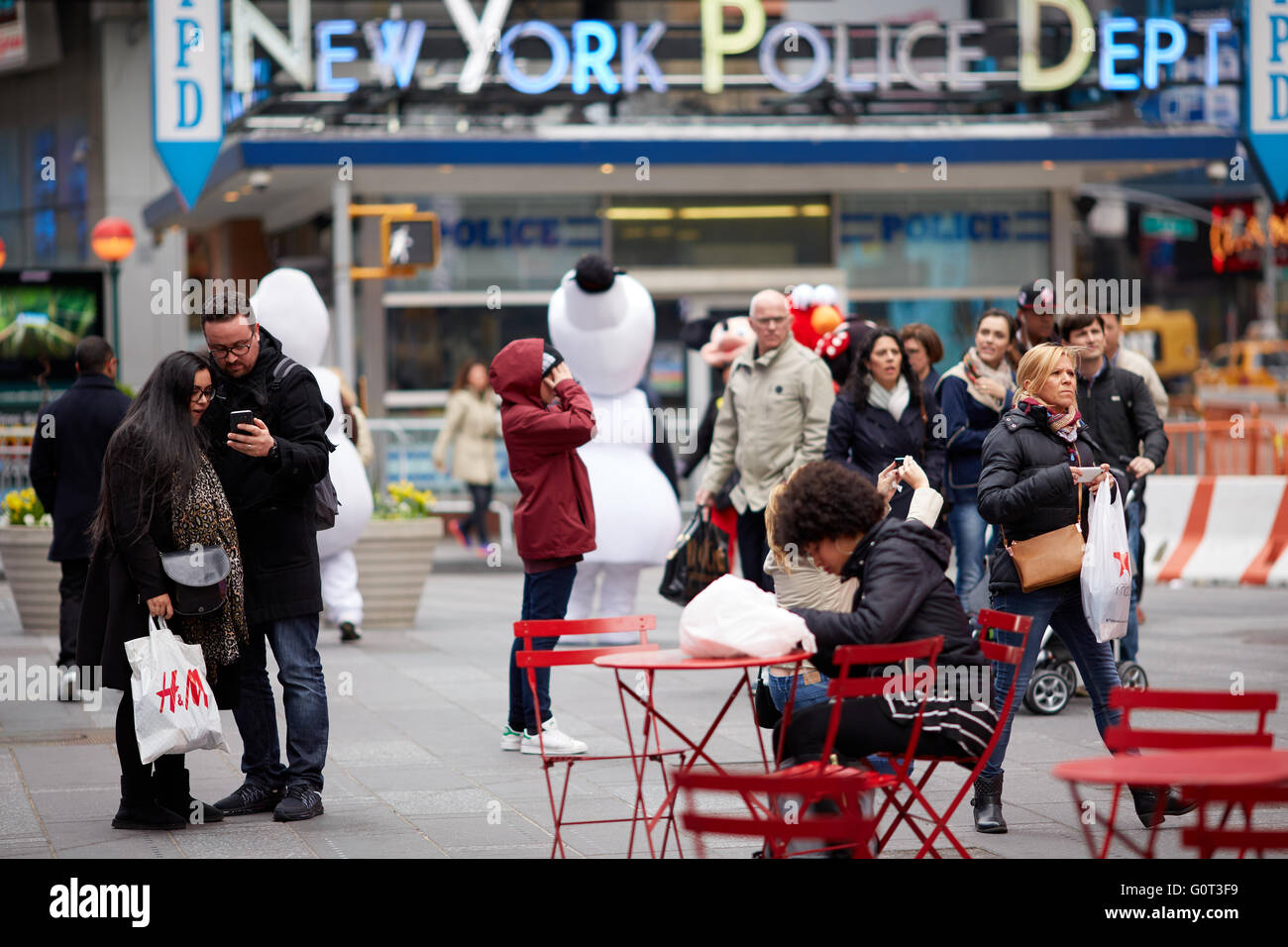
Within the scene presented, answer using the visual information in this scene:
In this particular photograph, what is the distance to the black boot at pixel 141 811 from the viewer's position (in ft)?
20.9

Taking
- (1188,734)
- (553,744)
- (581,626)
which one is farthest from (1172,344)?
(1188,734)

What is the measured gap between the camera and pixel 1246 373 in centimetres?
4203

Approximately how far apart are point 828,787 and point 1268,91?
1693cm

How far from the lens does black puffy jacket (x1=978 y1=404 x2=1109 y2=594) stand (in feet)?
20.4

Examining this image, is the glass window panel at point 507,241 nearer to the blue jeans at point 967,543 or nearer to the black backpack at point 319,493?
the blue jeans at point 967,543

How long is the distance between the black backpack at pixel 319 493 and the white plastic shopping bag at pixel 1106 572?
112 inches

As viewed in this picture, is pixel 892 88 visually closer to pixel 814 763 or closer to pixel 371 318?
pixel 371 318

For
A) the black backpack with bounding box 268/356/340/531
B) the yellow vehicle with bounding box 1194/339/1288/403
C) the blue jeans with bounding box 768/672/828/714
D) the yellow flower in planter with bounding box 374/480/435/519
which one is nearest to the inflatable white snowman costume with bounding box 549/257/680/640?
the yellow flower in planter with bounding box 374/480/435/519

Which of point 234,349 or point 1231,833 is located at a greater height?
point 234,349

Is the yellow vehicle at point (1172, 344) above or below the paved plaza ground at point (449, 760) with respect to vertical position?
above

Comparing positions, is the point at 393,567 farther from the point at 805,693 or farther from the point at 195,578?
the point at 805,693

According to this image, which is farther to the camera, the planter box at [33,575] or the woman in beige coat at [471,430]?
the woman in beige coat at [471,430]

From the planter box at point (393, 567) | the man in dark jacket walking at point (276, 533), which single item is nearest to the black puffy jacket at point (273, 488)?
the man in dark jacket walking at point (276, 533)

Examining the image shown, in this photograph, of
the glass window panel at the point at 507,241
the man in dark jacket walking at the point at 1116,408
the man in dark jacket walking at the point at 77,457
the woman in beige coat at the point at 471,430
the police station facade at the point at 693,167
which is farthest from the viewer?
the glass window panel at the point at 507,241
